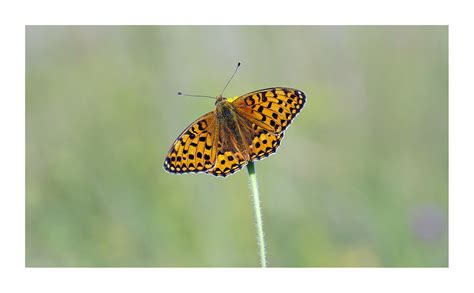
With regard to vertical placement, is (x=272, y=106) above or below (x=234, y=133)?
above

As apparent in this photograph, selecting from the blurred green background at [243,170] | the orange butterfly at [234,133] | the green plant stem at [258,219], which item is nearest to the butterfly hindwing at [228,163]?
the orange butterfly at [234,133]

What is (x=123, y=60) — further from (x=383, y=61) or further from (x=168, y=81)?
(x=383, y=61)

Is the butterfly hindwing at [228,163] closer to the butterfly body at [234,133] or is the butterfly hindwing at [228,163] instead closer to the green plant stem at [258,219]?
the butterfly body at [234,133]

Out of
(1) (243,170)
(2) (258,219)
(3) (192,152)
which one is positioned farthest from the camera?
(1) (243,170)

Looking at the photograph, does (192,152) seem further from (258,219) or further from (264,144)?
(258,219)

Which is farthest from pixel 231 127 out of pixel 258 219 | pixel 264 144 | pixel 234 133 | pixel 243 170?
pixel 243 170
